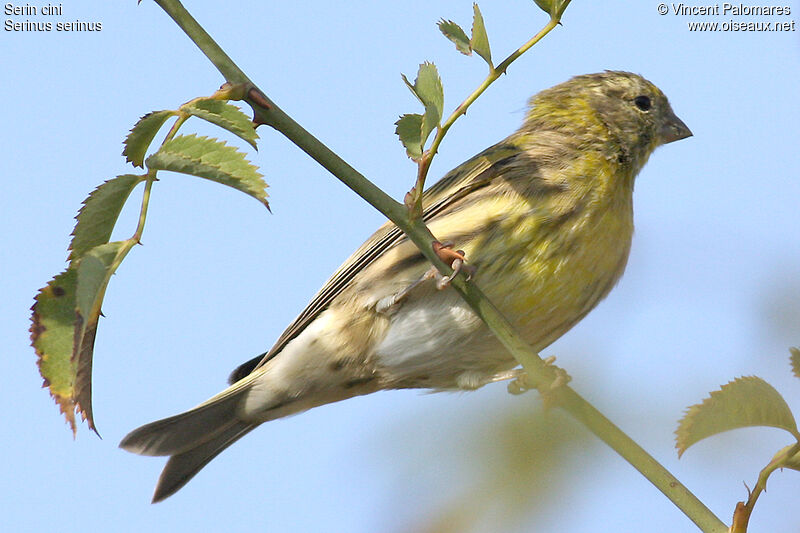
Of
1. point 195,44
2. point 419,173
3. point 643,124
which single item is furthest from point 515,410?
point 643,124

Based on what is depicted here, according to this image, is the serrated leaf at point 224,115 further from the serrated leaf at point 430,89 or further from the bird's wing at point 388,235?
the bird's wing at point 388,235

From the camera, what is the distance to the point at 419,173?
6.85 ft

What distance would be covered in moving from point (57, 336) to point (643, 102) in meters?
3.72

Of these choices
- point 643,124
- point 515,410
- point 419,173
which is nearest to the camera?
point 419,173

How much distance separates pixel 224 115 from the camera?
1875mm

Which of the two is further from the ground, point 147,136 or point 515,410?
point 147,136

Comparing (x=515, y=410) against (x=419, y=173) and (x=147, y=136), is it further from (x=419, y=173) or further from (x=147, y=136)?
(x=147, y=136)

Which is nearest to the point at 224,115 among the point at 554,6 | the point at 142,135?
the point at 142,135

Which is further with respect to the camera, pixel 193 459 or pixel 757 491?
pixel 193 459

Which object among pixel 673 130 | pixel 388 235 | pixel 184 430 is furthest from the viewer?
pixel 673 130

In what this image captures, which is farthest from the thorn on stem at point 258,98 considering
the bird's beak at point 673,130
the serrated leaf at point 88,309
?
the bird's beak at point 673,130

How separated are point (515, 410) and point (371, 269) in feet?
4.91

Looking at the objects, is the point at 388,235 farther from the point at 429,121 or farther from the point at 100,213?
the point at 100,213

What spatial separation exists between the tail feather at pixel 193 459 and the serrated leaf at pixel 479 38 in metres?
2.69
